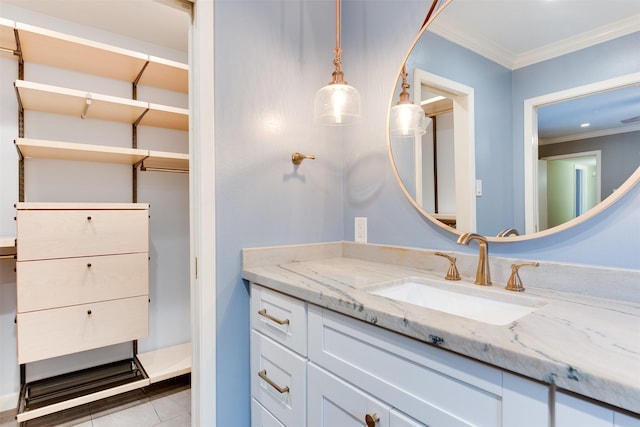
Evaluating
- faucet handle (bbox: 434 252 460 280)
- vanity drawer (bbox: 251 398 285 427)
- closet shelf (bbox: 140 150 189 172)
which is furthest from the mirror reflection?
closet shelf (bbox: 140 150 189 172)

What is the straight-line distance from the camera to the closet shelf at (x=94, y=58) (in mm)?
1729

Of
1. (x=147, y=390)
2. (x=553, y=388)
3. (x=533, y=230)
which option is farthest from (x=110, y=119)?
(x=553, y=388)

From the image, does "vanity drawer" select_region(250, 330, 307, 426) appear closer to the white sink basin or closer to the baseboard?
the white sink basin

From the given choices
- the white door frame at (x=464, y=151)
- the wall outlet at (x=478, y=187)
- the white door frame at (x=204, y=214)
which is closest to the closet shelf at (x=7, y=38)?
the white door frame at (x=204, y=214)

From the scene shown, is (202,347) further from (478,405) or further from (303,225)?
(478,405)

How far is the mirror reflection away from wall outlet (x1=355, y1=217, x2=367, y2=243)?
0.29 m

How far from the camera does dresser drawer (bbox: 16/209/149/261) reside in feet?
5.54

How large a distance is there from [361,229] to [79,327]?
1.64 m

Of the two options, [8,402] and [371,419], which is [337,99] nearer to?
[371,419]

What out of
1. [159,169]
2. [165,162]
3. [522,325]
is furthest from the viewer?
[159,169]

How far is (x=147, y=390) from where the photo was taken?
2.18 meters

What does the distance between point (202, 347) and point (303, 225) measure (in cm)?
67

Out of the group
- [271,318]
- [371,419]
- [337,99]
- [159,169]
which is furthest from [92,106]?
[371,419]

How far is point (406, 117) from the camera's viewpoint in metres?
1.41
